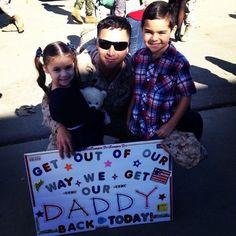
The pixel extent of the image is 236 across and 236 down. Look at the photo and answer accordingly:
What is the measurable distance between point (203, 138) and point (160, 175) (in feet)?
4.16

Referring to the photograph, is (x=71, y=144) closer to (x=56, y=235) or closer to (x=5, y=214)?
(x=56, y=235)

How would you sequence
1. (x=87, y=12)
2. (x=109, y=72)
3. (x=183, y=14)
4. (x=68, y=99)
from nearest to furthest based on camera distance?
(x=68, y=99) → (x=109, y=72) → (x=183, y=14) → (x=87, y=12)

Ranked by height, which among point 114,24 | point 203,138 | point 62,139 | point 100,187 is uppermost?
point 114,24

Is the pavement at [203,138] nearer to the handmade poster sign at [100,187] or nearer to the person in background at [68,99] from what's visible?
the handmade poster sign at [100,187]

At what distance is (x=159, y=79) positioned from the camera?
91.7 inches

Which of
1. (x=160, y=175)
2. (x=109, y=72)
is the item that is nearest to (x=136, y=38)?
(x=109, y=72)

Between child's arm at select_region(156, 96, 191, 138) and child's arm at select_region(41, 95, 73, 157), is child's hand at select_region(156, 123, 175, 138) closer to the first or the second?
child's arm at select_region(156, 96, 191, 138)

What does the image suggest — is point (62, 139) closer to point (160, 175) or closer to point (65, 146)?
point (65, 146)

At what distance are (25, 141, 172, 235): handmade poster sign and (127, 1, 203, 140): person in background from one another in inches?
9.1

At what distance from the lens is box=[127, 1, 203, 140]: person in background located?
2264 mm

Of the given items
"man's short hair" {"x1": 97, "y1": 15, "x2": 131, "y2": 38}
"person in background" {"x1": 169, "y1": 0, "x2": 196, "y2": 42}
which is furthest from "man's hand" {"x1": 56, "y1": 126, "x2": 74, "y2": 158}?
"person in background" {"x1": 169, "y1": 0, "x2": 196, "y2": 42}

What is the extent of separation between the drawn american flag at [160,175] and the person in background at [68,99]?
1.36 feet

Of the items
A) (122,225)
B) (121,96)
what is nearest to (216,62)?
(121,96)

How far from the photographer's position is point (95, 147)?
86.4 inches
